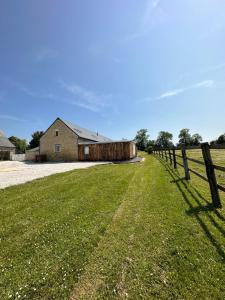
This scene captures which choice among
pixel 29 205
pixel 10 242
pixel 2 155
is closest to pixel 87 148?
pixel 2 155

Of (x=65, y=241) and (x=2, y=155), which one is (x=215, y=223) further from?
(x=2, y=155)

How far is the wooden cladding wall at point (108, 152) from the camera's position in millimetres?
23781

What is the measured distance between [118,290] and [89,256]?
0.78 meters

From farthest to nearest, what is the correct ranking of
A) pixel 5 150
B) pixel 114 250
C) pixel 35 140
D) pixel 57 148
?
pixel 35 140, pixel 5 150, pixel 57 148, pixel 114 250

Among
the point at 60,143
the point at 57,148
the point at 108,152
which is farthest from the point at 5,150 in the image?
the point at 108,152

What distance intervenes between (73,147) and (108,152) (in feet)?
18.9

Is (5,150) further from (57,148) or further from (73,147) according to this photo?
(73,147)

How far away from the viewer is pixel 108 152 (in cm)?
2453

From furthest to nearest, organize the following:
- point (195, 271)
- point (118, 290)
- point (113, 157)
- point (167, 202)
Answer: point (113, 157)
point (167, 202)
point (195, 271)
point (118, 290)

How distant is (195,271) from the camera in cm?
243

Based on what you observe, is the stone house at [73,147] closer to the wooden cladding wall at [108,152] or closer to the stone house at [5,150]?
the wooden cladding wall at [108,152]

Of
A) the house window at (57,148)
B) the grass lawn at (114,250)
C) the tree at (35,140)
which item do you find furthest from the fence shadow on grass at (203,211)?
the tree at (35,140)

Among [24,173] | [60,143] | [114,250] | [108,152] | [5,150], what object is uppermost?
[60,143]

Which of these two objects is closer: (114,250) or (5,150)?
(114,250)
